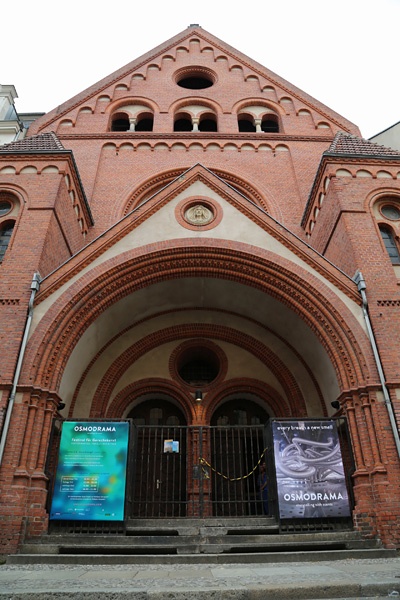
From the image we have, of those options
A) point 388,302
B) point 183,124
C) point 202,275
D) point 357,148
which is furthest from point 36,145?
point 388,302

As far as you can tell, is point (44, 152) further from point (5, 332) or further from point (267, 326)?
point (267, 326)

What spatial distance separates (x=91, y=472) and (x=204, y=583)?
4.99m

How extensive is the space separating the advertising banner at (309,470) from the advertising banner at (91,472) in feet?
10.6

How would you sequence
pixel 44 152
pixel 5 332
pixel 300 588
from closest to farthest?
pixel 300 588, pixel 5 332, pixel 44 152

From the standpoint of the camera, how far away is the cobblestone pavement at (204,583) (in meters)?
4.03

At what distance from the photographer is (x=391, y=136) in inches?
746

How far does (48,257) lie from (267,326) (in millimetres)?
6562

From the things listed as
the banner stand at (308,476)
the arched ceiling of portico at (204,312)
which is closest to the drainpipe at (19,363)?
the arched ceiling of portico at (204,312)

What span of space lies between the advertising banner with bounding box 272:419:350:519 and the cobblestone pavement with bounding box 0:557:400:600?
2716 millimetres

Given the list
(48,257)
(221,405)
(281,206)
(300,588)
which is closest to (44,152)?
(48,257)

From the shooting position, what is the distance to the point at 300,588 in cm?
428

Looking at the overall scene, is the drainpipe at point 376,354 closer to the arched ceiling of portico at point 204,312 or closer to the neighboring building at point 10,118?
the arched ceiling of portico at point 204,312

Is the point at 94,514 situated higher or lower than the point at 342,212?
lower

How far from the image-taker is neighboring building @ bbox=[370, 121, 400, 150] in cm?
1857
